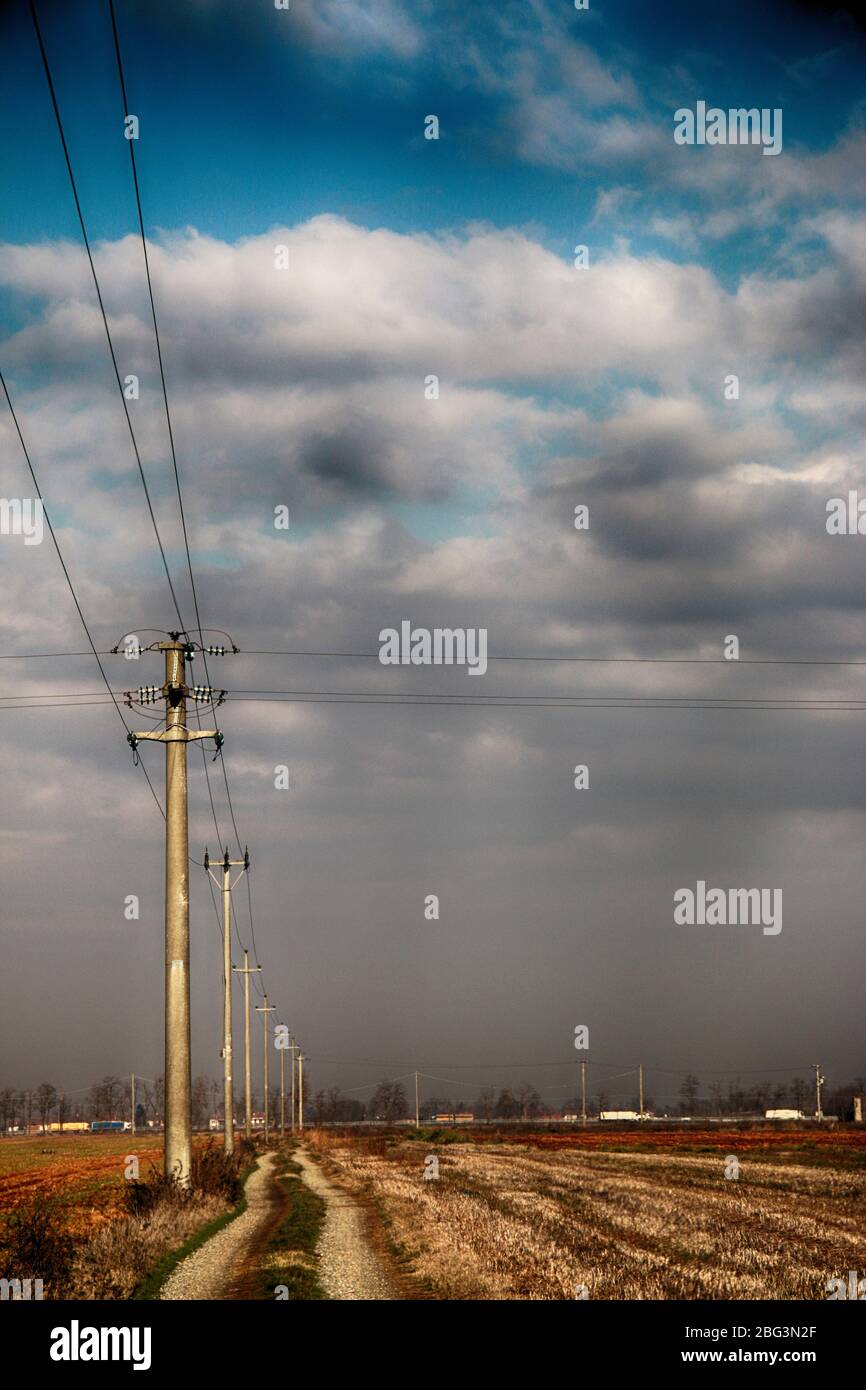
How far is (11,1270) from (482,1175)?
29956 millimetres

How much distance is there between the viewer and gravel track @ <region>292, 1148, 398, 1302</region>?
54.6ft

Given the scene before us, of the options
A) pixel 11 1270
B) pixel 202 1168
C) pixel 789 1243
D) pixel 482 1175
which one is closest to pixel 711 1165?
pixel 482 1175

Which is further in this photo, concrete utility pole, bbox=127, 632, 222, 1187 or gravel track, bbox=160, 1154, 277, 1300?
concrete utility pole, bbox=127, 632, 222, 1187

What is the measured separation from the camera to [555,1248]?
19969 millimetres

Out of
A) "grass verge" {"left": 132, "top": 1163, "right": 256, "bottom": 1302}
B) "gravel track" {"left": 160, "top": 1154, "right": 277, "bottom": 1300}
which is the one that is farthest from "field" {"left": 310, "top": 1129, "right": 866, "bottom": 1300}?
"grass verge" {"left": 132, "top": 1163, "right": 256, "bottom": 1302}

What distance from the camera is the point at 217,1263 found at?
2061cm

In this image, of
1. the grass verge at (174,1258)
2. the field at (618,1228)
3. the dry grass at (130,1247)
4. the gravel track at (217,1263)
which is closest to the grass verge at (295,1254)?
the gravel track at (217,1263)

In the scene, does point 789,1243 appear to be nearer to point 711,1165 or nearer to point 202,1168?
point 202,1168

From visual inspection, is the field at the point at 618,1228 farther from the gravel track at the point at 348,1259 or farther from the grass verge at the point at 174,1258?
the grass verge at the point at 174,1258

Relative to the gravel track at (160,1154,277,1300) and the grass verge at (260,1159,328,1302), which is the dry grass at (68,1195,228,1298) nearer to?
the gravel track at (160,1154,277,1300)

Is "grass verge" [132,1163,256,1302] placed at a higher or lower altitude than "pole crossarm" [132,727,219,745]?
lower

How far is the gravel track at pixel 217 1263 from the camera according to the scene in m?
17.5

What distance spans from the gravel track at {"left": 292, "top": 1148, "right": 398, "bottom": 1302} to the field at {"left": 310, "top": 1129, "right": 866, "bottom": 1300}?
54 centimetres

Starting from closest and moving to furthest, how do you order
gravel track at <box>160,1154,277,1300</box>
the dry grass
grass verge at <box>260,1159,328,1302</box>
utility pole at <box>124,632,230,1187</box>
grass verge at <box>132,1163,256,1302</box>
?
grass verge at <box>260,1159,328,1302</box>, the dry grass, grass verge at <box>132,1163,256,1302</box>, gravel track at <box>160,1154,277,1300</box>, utility pole at <box>124,632,230,1187</box>
